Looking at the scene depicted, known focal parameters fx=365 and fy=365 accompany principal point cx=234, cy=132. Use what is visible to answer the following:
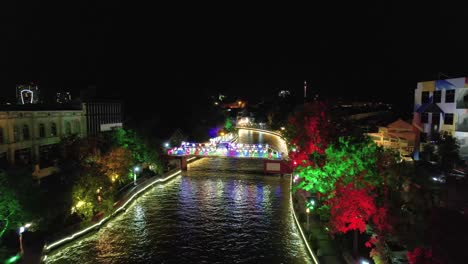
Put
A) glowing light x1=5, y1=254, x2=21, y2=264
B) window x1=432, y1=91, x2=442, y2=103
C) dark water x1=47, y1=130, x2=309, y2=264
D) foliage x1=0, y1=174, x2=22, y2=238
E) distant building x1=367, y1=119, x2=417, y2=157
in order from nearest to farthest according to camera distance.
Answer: glowing light x1=5, y1=254, x2=21, y2=264
foliage x1=0, y1=174, x2=22, y2=238
dark water x1=47, y1=130, x2=309, y2=264
window x1=432, y1=91, x2=442, y2=103
distant building x1=367, y1=119, x2=417, y2=157

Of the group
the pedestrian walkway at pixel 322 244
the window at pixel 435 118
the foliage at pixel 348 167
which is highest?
the window at pixel 435 118

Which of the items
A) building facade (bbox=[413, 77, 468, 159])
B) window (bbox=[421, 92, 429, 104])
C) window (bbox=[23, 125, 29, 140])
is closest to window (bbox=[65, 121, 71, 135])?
window (bbox=[23, 125, 29, 140])

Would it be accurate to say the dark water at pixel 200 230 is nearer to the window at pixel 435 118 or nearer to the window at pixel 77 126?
the window at pixel 77 126

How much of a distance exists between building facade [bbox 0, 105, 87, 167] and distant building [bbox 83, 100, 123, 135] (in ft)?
8.18

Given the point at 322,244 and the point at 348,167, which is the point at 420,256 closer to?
the point at 348,167

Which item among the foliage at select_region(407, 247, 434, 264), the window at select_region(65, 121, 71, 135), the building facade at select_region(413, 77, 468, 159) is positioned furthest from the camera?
the window at select_region(65, 121, 71, 135)

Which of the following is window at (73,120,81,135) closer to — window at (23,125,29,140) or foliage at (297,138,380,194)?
window at (23,125,29,140)

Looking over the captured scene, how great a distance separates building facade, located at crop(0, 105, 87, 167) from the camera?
137 ft

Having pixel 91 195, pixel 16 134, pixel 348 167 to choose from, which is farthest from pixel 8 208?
pixel 348 167

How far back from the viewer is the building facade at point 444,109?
4581 cm

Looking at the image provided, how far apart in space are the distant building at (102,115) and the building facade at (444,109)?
4784cm

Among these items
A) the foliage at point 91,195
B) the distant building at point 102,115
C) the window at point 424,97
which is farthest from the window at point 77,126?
the window at point 424,97

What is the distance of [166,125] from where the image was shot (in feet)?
280

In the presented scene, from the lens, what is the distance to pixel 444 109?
160ft
